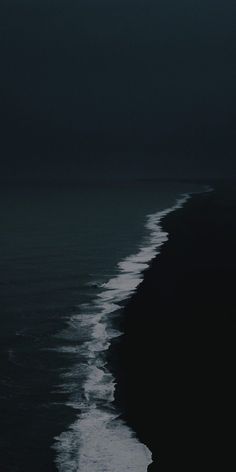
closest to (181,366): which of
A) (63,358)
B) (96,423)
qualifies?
(63,358)

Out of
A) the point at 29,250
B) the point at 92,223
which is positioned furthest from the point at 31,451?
the point at 92,223

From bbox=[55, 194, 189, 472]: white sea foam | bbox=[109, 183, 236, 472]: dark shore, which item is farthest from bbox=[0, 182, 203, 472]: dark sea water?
bbox=[109, 183, 236, 472]: dark shore

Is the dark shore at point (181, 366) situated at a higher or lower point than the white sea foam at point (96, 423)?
higher

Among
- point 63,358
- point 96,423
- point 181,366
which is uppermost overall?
point 181,366

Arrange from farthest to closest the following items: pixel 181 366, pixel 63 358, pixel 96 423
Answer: pixel 63 358
pixel 181 366
pixel 96 423


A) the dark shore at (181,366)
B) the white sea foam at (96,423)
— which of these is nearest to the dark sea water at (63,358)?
the white sea foam at (96,423)

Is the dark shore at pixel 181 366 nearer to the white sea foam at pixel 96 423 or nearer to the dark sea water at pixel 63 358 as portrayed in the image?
Answer: the white sea foam at pixel 96 423

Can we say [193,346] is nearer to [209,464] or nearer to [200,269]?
[209,464]

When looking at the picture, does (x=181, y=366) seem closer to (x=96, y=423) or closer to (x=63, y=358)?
(x=63, y=358)
